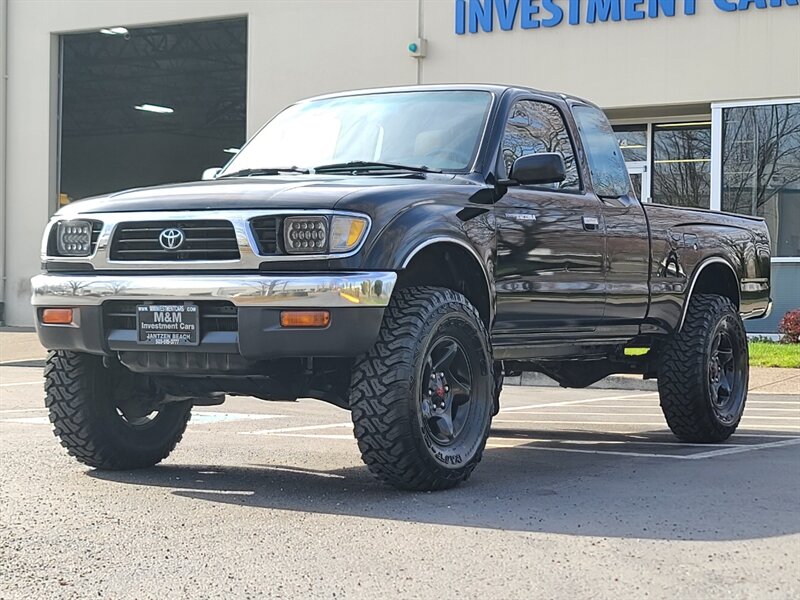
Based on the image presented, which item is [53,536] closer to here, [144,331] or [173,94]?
[144,331]

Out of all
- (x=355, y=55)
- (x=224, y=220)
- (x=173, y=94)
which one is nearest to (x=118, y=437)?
(x=224, y=220)

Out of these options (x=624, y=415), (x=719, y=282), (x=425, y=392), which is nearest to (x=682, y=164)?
(x=624, y=415)

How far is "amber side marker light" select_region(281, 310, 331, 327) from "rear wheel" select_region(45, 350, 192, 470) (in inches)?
57.1

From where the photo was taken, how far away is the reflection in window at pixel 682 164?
66.3ft

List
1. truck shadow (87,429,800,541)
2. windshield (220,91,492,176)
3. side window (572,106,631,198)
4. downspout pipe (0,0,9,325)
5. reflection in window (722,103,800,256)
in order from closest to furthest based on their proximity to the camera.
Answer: truck shadow (87,429,800,541) < windshield (220,91,492,176) < side window (572,106,631,198) < reflection in window (722,103,800,256) < downspout pipe (0,0,9,325)

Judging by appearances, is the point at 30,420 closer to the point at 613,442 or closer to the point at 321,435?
the point at 321,435

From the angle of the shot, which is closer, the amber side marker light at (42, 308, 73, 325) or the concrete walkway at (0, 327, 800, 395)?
the amber side marker light at (42, 308, 73, 325)

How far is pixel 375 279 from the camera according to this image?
5863 millimetres

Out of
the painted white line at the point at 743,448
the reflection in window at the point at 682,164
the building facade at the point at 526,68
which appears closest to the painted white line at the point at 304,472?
the painted white line at the point at 743,448

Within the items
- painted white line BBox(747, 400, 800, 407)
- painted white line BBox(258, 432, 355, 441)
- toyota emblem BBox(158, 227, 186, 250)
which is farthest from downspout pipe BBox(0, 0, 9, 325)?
toyota emblem BBox(158, 227, 186, 250)

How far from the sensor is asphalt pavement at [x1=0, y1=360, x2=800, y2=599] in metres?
4.45

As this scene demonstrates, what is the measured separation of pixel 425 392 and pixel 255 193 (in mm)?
1216

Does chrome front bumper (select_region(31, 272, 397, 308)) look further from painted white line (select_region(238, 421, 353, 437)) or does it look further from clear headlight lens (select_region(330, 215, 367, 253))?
painted white line (select_region(238, 421, 353, 437))

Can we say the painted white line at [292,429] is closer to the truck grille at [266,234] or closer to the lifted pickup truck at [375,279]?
the lifted pickup truck at [375,279]
